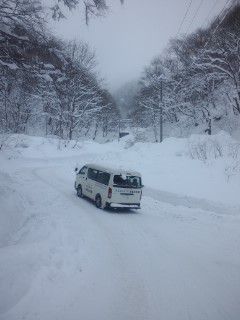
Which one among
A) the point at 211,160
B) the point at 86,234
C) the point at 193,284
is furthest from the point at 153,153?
the point at 193,284

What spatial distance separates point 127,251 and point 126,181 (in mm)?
6937

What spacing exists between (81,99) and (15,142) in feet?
61.2

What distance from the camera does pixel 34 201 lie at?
16.8 m

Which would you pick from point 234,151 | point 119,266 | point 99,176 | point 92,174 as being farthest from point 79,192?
point 234,151

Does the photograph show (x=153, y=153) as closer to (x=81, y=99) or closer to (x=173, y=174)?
(x=173, y=174)

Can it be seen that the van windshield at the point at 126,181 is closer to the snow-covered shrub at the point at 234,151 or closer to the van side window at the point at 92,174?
the van side window at the point at 92,174

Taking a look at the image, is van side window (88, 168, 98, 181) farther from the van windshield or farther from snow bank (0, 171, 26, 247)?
snow bank (0, 171, 26, 247)

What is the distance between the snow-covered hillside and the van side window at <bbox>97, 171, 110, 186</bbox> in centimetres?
143

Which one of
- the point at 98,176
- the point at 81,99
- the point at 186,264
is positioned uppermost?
the point at 81,99

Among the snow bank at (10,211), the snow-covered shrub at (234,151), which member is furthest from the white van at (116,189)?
the snow-covered shrub at (234,151)

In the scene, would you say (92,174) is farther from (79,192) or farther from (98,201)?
(98,201)

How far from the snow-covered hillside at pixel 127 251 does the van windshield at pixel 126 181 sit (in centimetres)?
134

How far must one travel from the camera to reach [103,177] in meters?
17.6

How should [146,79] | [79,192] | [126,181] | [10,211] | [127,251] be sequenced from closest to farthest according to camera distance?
[127,251], [10,211], [126,181], [79,192], [146,79]
